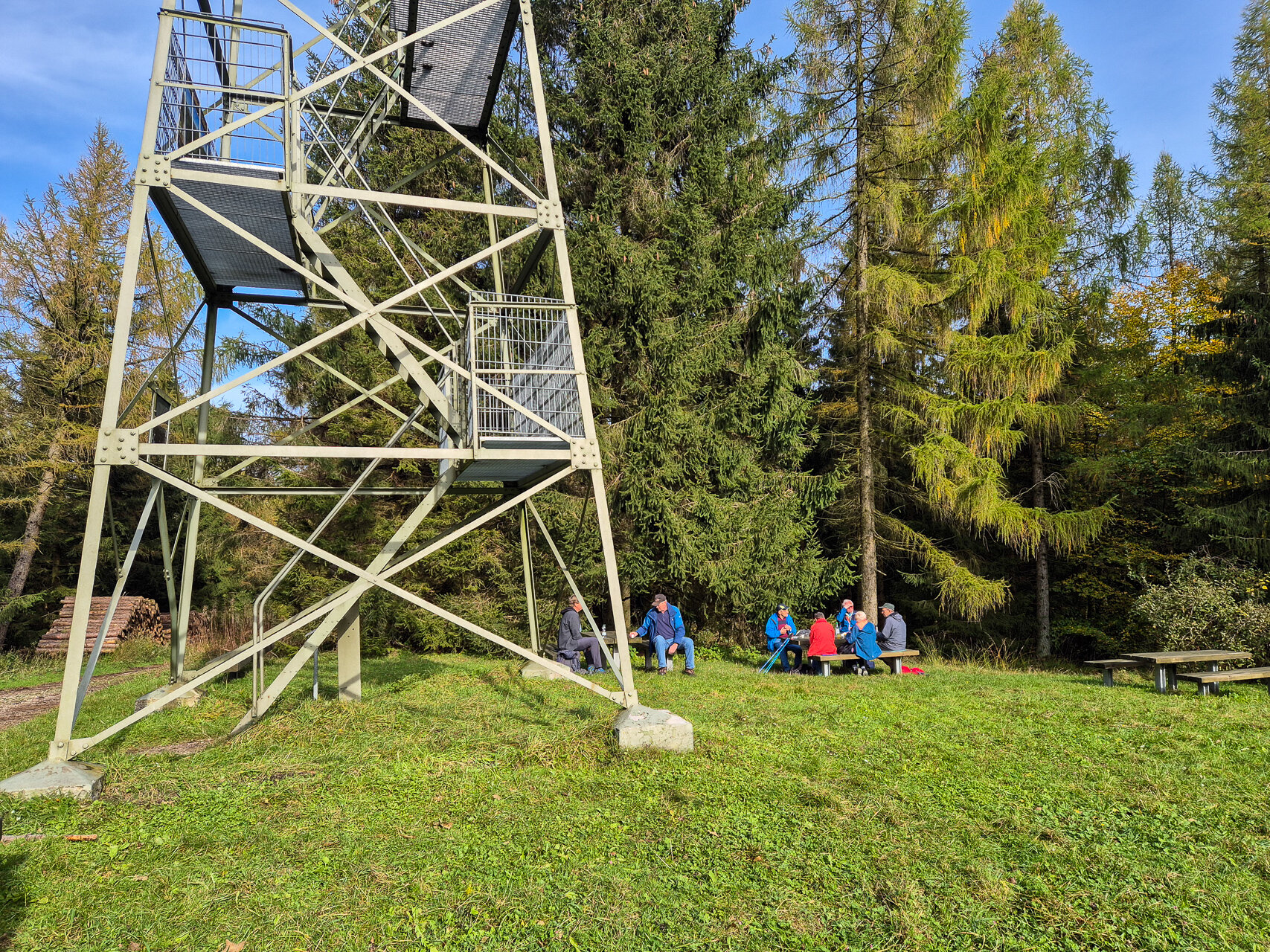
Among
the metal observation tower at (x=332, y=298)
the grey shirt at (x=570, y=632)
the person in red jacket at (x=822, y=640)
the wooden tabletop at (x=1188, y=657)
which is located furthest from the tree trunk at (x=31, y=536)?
the wooden tabletop at (x=1188, y=657)

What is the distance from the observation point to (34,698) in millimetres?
11289

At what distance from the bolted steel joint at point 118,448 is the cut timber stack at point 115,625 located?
12.6m

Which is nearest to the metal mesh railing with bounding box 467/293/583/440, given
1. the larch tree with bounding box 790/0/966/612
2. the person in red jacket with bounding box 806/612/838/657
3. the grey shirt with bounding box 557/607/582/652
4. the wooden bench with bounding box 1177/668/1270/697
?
the grey shirt with bounding box 557/607/582/652

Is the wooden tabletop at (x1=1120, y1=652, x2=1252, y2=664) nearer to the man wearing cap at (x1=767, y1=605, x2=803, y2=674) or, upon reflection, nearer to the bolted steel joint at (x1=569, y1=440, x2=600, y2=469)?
the man wearing cap at (x1=767, y1=605, x2=803, y2=674)

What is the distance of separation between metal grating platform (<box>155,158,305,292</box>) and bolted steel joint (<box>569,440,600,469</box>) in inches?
124

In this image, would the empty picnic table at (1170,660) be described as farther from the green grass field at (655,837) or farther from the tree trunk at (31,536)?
the tree trunk at (31,536)

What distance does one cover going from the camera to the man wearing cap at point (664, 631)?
1227 centimetres

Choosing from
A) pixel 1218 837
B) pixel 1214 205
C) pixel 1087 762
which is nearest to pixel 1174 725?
pixel 1087 762

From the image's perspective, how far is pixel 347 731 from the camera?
7.12 metres

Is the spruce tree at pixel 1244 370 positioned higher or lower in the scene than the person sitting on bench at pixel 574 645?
higher

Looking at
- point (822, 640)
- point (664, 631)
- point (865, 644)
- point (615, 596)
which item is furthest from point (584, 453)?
point (865, 644)

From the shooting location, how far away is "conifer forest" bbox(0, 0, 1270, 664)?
15688 millimetres

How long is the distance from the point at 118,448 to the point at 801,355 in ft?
51.8

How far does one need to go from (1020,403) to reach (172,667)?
15.6 metres
